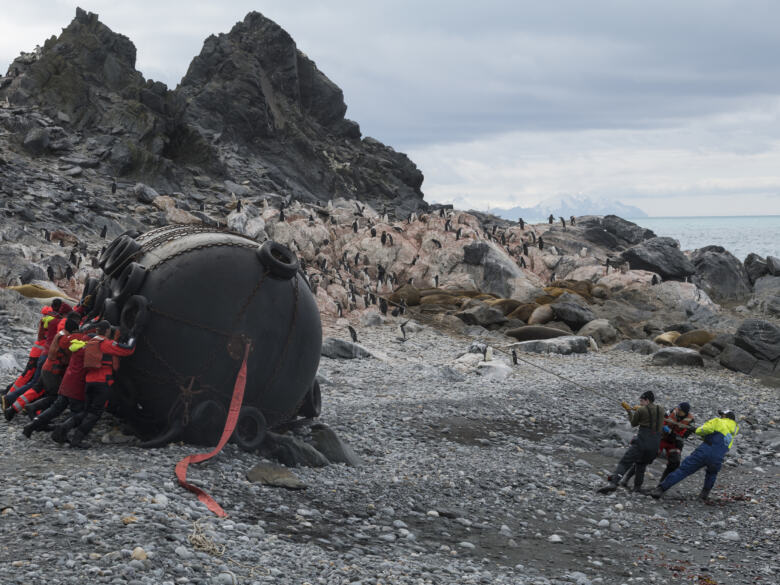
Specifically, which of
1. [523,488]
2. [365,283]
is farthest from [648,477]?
[365,283]

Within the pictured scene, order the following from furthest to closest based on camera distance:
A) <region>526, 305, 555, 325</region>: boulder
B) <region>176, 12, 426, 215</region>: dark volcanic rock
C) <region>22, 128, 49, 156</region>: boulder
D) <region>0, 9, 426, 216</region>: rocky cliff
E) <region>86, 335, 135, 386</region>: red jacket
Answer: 1. <region>176, 12, 426, 215</region>: dark volcanic rock
2. <region>0, 9, 426, 216</region>: rocky cliff
3. <region>22, 128, 49, 156</region>: boulder
4. <region>526, 305, 555, 325</region>: boulder
5. <region>86, 335, 135, 386</region>: red jacket

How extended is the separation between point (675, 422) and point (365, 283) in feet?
70.2

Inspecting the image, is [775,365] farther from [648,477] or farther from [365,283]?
[365,283]

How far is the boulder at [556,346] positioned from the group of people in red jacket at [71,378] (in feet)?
52.7

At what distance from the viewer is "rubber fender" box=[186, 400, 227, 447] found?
8086mm

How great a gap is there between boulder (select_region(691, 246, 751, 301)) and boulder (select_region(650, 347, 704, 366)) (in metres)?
20.4

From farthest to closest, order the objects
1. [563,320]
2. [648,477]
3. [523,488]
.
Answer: [563,320] < [648,477] < [523,488]

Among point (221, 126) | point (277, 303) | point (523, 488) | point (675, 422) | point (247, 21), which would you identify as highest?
point (247, 21)

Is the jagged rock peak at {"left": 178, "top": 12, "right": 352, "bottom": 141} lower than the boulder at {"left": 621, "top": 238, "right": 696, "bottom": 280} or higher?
higher

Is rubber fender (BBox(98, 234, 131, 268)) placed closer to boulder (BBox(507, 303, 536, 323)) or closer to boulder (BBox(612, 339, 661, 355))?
boulder (BBox(612, 339, 661, 355))

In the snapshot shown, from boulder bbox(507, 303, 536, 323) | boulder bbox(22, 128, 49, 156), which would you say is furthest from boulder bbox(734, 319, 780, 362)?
boulder bbox(22, 128, 49, 156)

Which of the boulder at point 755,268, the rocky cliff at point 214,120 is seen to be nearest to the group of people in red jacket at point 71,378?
the rocky cliff at point 214,120

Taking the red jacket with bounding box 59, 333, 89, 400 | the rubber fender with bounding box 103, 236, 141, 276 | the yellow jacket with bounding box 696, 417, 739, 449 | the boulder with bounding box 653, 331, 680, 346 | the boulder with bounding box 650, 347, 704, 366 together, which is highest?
the rubber fender with bounding box 103, 236, 141, 276

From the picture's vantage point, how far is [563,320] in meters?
26.7
